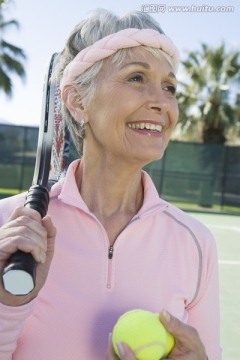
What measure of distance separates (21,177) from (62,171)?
12.9 m

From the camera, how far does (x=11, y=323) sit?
1.48 meters

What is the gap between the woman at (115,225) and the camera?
65.0 inches

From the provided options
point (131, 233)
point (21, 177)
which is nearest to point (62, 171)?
point (131, 233)

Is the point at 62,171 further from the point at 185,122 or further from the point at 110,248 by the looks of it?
the point at 185,122

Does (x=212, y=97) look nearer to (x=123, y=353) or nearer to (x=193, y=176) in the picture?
(x=193, y=176)

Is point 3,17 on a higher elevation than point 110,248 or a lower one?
higher

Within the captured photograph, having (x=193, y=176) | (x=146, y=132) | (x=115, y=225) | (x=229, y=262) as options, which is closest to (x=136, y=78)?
(x=146, y=132)

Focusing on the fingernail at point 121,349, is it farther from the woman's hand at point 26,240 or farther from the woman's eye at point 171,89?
the woman's eye at point 171,89

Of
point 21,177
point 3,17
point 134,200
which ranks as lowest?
point 21,177

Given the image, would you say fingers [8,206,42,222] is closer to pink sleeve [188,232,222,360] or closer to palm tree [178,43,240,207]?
pink sleeve [188,232,222,360]

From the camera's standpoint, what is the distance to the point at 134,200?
1952mm

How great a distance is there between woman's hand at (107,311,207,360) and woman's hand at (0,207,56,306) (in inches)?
11.8

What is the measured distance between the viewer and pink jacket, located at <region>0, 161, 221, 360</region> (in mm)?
1639

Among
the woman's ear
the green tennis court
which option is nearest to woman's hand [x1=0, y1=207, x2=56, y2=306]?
the woman's ear
